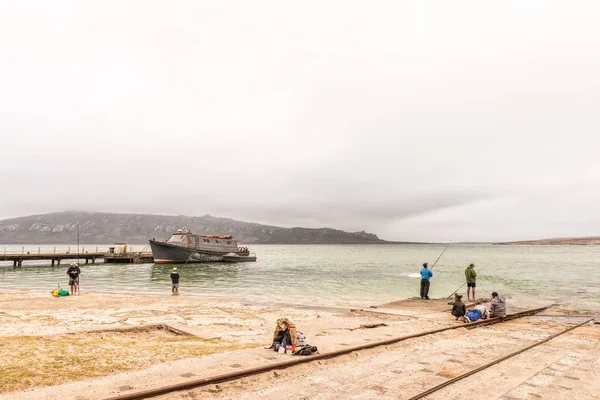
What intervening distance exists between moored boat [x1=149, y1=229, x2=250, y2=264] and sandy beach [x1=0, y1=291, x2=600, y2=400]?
2012 inches

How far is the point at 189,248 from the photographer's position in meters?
67.2

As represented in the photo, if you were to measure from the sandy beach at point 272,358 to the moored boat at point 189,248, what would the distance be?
168ft

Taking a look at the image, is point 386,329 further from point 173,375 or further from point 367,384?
point 173,375

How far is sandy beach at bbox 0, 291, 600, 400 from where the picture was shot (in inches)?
267

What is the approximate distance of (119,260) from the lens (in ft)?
229

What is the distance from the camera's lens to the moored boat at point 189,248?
65.2 meters

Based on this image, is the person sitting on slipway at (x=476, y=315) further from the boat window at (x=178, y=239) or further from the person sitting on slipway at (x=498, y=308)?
the boat window at (x=178, y=239)

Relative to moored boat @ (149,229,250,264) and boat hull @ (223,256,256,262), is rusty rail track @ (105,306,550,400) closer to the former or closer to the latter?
moored boat @ (149,229,250,264)

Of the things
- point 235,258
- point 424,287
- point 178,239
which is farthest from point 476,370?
point 235,258

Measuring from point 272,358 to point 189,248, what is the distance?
6189 cm

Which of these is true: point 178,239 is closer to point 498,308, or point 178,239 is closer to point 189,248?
point 189,248

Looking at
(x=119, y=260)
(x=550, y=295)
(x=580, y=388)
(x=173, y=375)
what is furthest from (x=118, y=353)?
(x=119, y=260)

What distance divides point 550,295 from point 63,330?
31877mm

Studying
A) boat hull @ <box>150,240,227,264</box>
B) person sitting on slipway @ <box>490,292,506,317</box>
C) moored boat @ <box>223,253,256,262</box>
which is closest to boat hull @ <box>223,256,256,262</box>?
moored boat @ <box>223,253,256,262</box>
